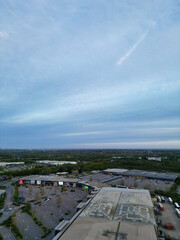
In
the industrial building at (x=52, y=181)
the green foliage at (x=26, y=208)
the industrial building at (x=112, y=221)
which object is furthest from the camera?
the industrial building at (x=52, y=181)

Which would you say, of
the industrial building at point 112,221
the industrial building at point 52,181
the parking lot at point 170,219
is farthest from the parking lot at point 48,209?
the parking lot at point 170,219

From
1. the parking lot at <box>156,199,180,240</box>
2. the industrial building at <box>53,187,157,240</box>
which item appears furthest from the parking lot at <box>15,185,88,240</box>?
the parking lot at <box>156,199,180,240</box>

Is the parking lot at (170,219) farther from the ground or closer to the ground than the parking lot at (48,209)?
farther from the ground

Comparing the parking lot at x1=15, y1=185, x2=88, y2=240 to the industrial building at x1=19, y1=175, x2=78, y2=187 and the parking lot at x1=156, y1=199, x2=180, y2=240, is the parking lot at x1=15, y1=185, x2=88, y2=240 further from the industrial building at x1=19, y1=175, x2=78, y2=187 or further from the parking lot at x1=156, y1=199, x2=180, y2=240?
the parking lot at x1=156, y1=199, x2=180, y2=240

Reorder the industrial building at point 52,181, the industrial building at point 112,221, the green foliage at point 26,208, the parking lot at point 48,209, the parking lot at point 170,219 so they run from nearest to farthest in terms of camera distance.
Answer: the industrial building at point 112,221
the parking lot at point 170,219
the parking lot at point 48,209
the green foliage at point 26,208
the industrial building at point 52,181

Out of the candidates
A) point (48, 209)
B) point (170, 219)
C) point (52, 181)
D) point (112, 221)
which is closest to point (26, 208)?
point (48, 209)

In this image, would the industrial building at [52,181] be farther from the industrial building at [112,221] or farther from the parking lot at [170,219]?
the parking lot at [170,219]
